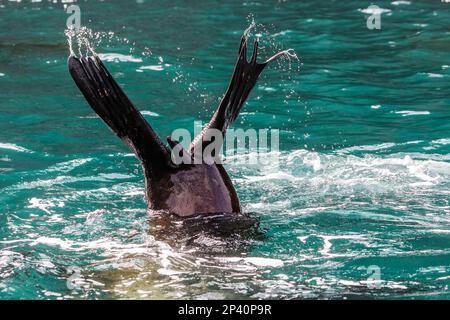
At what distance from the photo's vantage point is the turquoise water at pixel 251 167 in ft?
14.5

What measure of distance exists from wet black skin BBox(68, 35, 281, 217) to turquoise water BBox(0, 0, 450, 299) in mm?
180

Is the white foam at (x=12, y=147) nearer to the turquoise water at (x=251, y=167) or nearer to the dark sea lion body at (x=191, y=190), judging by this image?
the turquoise water at (x=251, y=167)

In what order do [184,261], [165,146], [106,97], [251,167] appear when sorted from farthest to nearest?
[251,167] < [165,146] < [106,97] < [184,261]

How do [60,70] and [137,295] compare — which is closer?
[137,295]

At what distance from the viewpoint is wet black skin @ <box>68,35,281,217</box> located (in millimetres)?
4695

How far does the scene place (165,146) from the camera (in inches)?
192

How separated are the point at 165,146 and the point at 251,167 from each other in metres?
2.04

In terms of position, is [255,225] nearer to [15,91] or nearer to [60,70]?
[15,91]

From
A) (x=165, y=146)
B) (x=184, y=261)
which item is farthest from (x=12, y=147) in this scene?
(x=184, y=261)

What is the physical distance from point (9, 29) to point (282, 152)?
255 inches

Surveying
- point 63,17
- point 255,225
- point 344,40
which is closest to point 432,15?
point 344,40

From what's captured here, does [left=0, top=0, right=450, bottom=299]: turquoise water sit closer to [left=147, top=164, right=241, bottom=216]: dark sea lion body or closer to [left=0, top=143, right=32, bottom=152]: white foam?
[left=0, top=143, right=32, bottom=152]: white foam

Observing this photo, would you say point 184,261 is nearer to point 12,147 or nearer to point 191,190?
point 191,190
